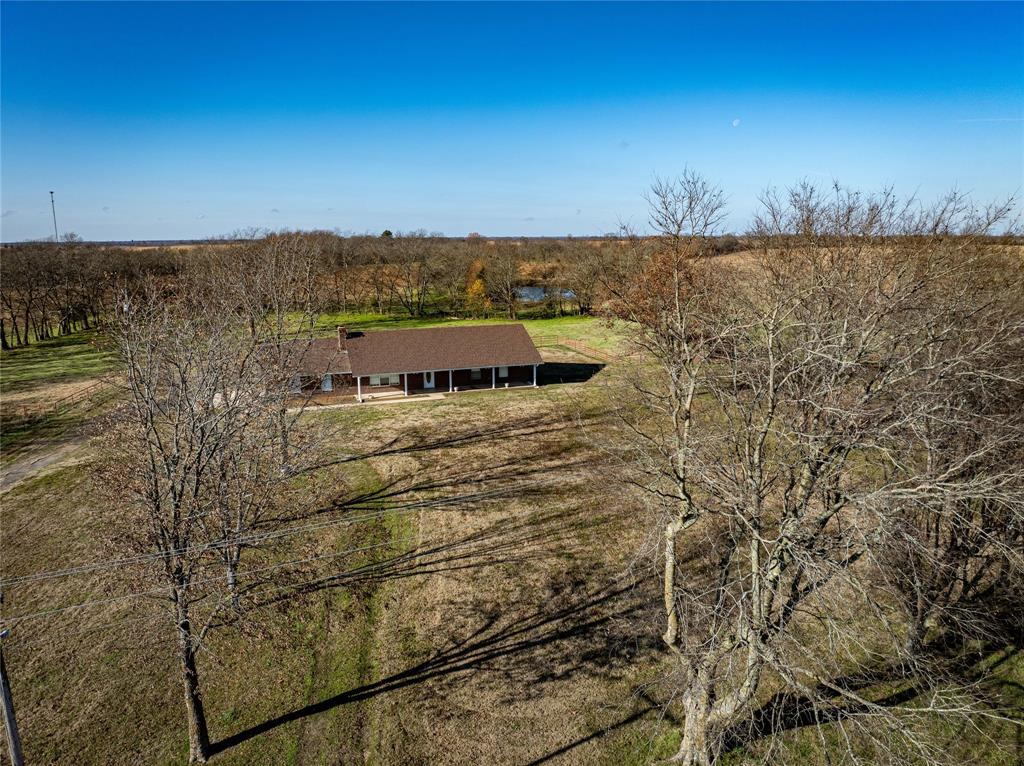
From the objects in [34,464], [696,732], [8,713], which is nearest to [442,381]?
[34,464]

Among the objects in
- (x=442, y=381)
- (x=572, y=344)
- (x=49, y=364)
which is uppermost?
(x=572, y=344)

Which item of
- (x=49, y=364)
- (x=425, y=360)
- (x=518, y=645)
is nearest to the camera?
(x=518, y=645)

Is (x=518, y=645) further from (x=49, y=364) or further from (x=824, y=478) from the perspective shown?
(x=49, y=364)

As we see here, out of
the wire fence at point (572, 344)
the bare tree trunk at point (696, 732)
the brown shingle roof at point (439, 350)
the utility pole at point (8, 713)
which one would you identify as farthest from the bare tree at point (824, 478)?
the wire fence at point (572, 344)

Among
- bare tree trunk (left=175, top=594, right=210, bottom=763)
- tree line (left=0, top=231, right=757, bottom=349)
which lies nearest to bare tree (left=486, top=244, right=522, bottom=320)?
tree line (left=0, top=231, right=757, bottom=349)

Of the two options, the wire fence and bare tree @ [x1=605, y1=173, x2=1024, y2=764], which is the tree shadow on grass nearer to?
bare tree @ [x1=605, y1=173, x2=1024, y2=764]

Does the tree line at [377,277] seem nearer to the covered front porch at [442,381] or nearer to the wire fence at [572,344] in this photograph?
the wire fence at [572,344]
